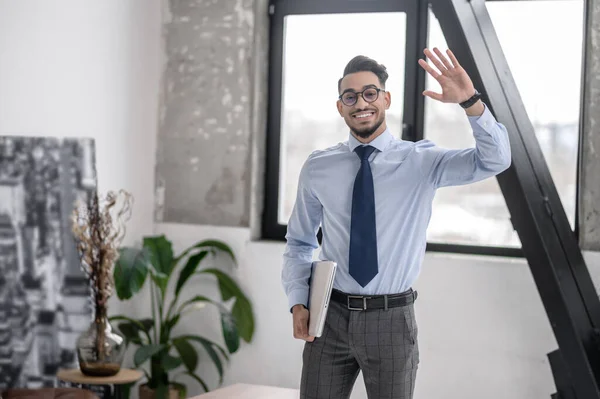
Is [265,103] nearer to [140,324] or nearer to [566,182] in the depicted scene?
[140,324]

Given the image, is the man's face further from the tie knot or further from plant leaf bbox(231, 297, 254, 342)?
plant leaf bbox(231, 297, 254, 342)

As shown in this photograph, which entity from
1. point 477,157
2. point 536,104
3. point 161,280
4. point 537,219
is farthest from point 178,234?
point 477,157

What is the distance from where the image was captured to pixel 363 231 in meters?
2.30

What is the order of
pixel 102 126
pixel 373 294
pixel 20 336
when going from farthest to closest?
1. pixel 102 126
2. pixel 20 336
3. pixel 373 294

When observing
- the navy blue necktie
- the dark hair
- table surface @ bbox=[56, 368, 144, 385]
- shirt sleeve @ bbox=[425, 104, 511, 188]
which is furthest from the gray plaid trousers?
table surface @ bbox=[56, 368, 144, 385]

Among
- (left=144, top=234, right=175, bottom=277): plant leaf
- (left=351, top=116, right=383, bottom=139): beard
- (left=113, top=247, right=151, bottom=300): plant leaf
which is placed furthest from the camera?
(left=144, top=234, right=175, bottom=277): plant leaf

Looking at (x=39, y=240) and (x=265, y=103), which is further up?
(x=265, y=103)

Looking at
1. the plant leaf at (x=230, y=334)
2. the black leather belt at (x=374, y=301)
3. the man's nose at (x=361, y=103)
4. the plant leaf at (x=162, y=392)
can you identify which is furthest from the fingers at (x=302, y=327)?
the plant leaf at (x=162, y=392)

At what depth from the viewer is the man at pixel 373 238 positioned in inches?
88.7

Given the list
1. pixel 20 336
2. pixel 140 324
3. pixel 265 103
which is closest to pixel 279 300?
pixel 140 324

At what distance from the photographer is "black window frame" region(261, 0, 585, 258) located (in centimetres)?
413

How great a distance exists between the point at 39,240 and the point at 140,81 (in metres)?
1.23

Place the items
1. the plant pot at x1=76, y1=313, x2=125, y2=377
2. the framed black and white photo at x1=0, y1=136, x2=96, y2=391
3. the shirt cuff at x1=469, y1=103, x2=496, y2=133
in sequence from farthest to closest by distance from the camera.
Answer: the plant pot at x1=76, y1=313, x2=125, y2=377
the framed black and white photo at x1=0, y1=136, x2=96, y2=391
the shirt cuff at x1=469, y1=103, x2=496, y2=133

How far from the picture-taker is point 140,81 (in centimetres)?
445
